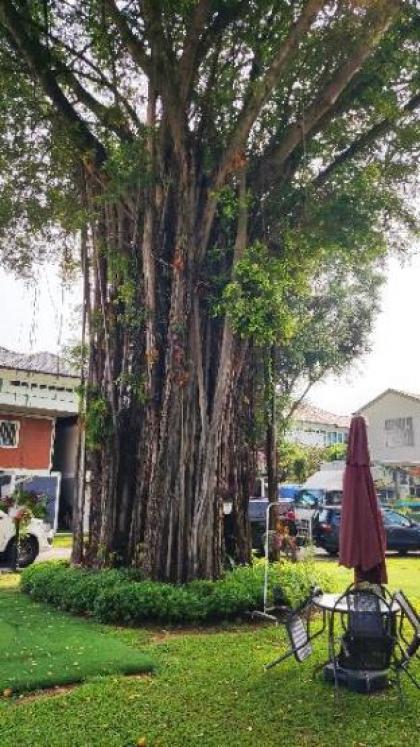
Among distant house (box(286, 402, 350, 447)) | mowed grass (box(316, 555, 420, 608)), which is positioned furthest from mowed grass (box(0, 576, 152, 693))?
distant house (box(286, 402, 350, 447))

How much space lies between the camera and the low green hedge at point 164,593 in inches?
280

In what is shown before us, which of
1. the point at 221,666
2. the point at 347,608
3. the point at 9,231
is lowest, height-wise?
the point at 221,666

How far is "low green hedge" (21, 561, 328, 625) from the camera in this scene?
280 inches

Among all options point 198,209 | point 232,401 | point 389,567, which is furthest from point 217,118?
point 389,567

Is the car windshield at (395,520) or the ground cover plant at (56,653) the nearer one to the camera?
the ground cover plant at (56,653)

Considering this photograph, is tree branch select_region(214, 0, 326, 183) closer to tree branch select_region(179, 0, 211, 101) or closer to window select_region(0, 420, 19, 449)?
tree branch select_region(179, 0, 211, 101)

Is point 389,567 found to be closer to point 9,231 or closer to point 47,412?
point 9,231

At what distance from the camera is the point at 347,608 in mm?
4914

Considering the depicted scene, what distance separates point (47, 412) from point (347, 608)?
19.1 m

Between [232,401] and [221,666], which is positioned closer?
[221,666]

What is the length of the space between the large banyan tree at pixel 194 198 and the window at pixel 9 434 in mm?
13207

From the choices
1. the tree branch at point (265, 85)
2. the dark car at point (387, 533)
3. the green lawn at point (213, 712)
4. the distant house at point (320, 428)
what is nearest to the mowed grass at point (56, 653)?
the green lawn at point (213, 712)

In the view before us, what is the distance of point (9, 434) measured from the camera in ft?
71.9

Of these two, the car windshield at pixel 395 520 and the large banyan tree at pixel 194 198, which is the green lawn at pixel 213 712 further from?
the car windshield at pixel 395 520
